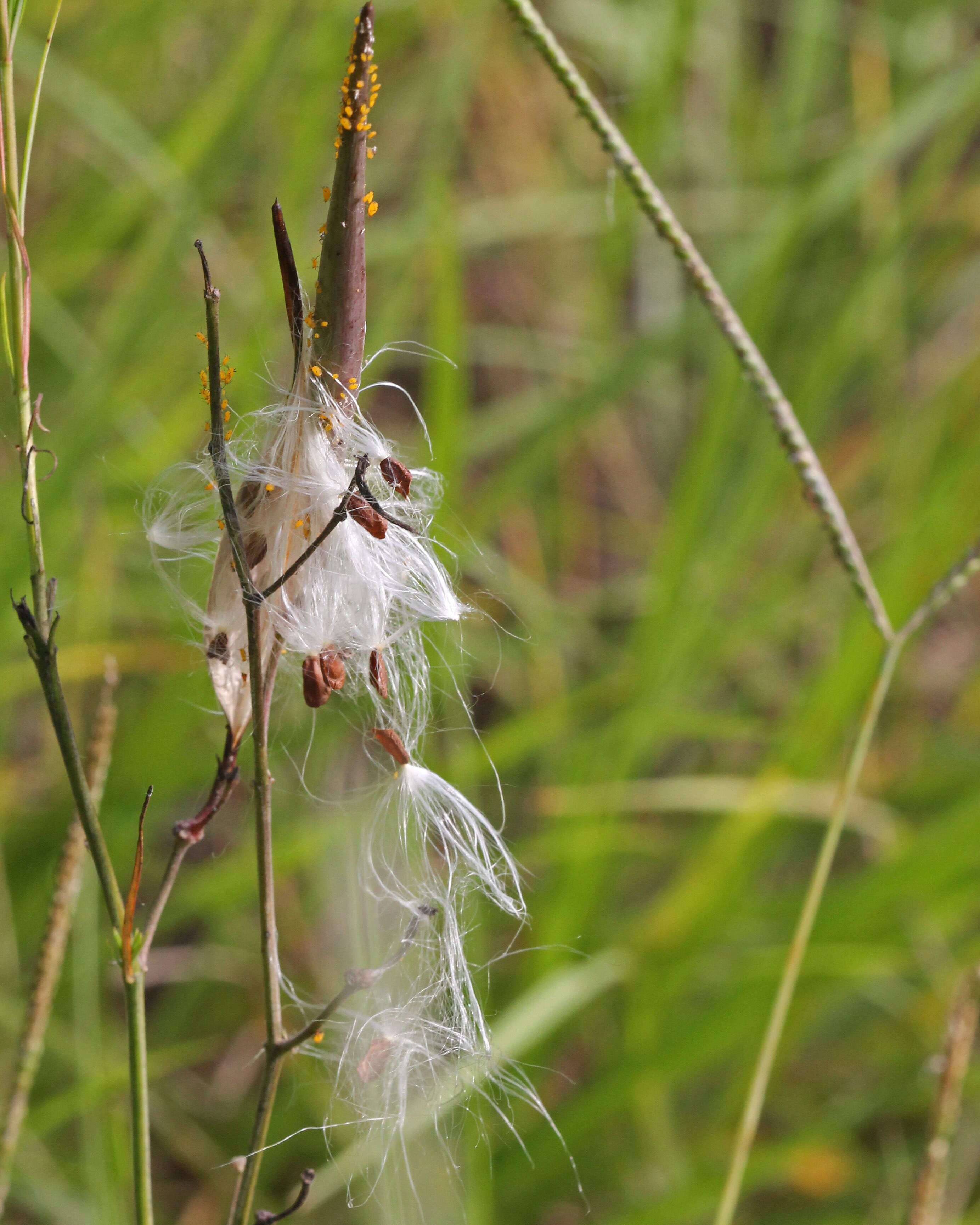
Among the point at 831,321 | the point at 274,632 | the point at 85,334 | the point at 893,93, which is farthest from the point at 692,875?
the point at 893,93

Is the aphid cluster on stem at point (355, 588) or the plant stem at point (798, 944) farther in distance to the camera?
the plant stem at point (798, 944)

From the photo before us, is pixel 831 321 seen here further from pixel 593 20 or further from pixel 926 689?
pixel 593 20

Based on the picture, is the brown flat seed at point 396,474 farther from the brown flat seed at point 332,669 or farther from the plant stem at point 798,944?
the plant stem at point 798,944

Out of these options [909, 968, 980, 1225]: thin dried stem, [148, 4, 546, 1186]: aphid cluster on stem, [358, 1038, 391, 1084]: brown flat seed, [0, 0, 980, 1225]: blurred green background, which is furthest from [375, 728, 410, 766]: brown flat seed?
[0, 0, 980, 1225]: blurred green background

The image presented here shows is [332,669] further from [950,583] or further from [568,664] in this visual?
[568,664]

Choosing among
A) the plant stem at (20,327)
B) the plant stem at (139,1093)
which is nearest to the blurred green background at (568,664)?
the plant stem at (139,1093)
